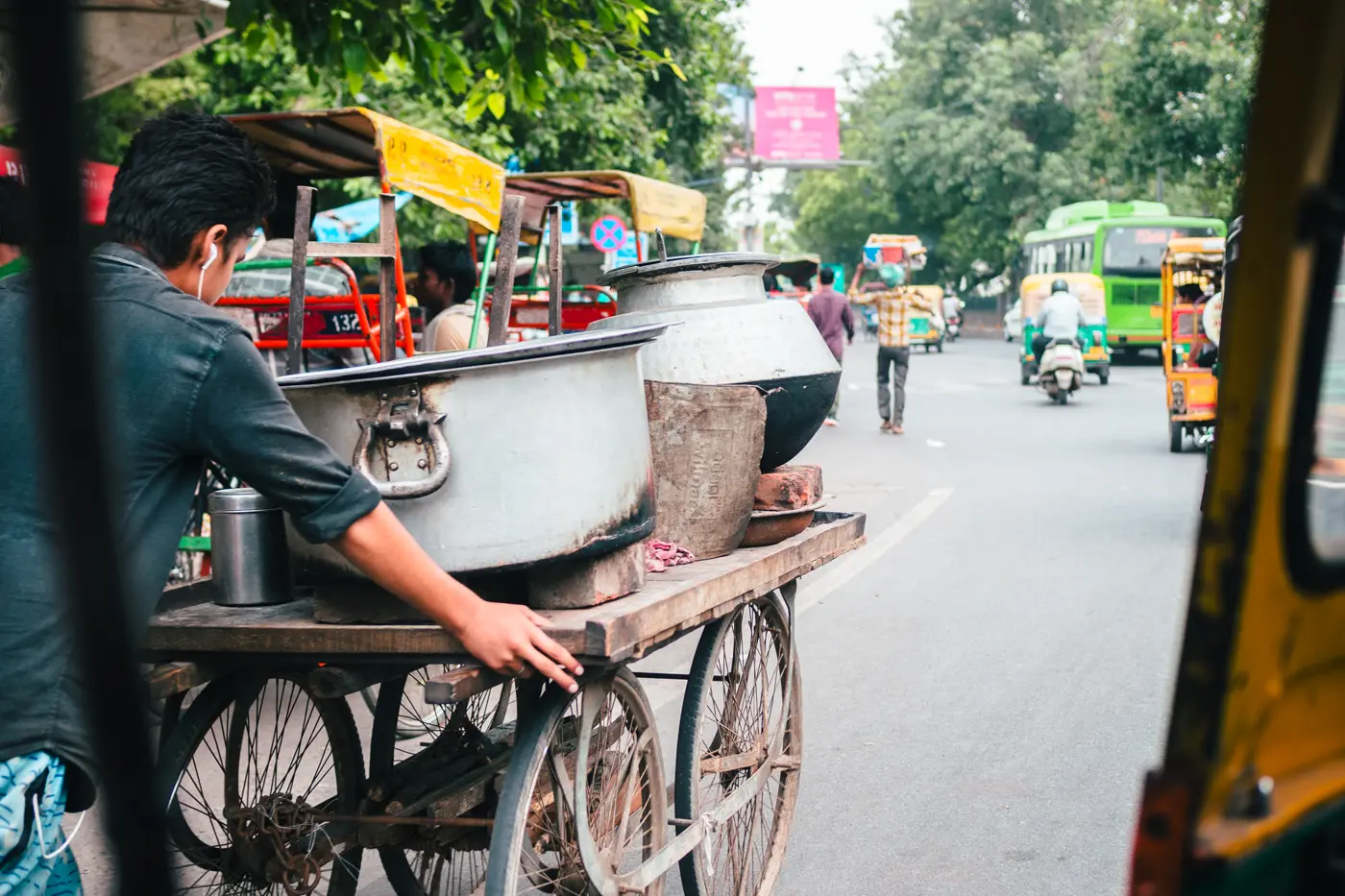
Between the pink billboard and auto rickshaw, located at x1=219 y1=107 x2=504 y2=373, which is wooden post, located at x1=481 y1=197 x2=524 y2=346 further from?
the pink billboard

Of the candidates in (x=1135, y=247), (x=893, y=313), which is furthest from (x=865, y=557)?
(x=1135, y=247)

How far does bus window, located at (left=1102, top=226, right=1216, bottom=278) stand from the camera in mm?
28766

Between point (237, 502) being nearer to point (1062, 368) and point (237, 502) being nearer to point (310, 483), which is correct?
point (310, 483)

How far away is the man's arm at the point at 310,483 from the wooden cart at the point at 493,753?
0.37 feet

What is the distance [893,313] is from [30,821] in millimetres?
13832

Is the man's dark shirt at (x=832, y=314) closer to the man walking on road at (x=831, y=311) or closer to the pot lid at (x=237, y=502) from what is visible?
the man walking on road at (x=831, y=311)

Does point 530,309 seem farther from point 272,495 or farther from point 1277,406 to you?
point 1277,406

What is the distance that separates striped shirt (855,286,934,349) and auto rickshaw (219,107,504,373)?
756 cm

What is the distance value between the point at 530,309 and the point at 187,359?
9408 mm

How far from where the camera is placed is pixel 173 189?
2293 mm

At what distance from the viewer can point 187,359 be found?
7.13ft

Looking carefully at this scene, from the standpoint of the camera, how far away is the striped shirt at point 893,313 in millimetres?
15234

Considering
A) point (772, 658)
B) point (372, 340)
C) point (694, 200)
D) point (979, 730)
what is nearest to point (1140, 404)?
point (694, 200)

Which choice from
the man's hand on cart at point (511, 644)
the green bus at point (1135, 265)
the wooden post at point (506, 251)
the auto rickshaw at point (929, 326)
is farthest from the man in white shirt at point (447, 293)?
the auto rickshaw at point (929, 326)
